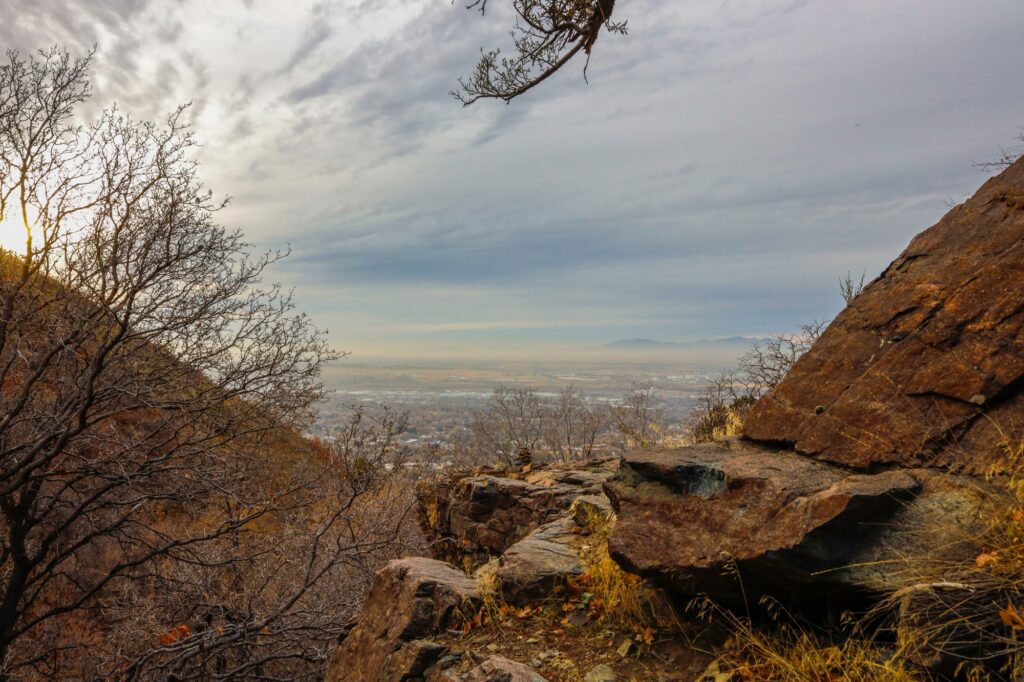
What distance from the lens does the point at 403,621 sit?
16.5 ft

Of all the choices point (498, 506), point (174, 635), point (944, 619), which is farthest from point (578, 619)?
point (174, 635)

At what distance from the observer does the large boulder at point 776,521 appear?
3.50 m

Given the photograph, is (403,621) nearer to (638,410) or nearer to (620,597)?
(620,597)

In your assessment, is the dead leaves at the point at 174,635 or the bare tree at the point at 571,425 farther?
the bare tree at the point at 571,425

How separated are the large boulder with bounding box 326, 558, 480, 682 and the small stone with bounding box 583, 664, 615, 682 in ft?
4.19

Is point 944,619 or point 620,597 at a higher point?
point 944,619

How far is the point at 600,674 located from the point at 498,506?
22.7 ft

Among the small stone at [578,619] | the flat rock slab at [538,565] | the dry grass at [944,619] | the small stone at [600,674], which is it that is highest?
the dry grass at [944,619]

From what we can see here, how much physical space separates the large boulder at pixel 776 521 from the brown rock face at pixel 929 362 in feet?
0.83

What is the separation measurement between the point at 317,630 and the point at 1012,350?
10.3 m

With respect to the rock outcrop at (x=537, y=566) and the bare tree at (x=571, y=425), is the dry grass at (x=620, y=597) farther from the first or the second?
the bare tree at (x=571, y=425)

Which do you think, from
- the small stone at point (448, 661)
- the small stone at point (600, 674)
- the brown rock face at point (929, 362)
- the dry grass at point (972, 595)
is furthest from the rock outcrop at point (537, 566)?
the dry grass at point (972, 595)

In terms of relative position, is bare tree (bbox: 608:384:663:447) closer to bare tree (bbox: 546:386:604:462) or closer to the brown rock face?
bare tree (bbox: 546:386:604:462)

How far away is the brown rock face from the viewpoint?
392 centimetres
